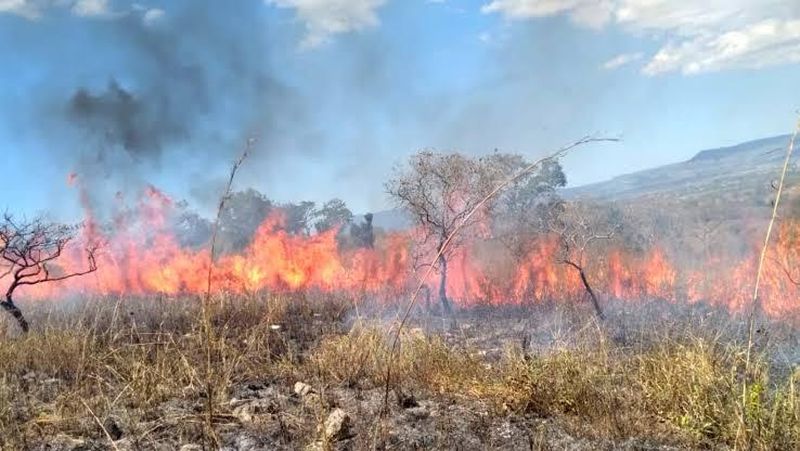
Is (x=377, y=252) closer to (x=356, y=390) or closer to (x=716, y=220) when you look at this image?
(x=716, y=220)

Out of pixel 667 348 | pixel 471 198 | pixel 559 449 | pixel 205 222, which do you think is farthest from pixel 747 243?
pixel 205 222

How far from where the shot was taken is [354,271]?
20656 millimetres

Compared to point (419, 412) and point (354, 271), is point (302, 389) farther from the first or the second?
point (354, 271)

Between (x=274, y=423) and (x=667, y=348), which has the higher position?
(x=274, y=423)

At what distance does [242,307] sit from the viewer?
12648mm

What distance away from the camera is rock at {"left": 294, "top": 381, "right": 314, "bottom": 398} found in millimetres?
6056

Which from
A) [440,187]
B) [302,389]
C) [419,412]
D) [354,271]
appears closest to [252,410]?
[302,389]

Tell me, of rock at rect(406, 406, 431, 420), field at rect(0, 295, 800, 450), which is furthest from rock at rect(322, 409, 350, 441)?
rock at rect(406, 406, 431, 420)

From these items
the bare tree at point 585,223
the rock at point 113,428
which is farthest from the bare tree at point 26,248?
the bare tree at point 585,223

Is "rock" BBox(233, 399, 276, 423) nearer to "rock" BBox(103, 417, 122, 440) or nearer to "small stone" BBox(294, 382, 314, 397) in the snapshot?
"small stone" BBox(294, 382, 314, 397)

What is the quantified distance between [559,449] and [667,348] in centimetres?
295

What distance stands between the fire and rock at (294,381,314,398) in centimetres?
1025

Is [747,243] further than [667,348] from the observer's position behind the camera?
Yes

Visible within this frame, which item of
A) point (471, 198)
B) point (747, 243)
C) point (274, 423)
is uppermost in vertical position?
point (471, 198)
